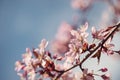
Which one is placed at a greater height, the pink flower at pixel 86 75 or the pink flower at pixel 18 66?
the pink flower at pixel 18 66

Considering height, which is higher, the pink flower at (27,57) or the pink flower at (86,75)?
the pink flower at (27,57)

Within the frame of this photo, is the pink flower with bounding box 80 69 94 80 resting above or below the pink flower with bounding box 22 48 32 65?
below

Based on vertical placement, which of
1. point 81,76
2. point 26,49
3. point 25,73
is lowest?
point 81,76

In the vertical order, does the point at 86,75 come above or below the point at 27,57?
below

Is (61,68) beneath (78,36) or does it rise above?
beneath

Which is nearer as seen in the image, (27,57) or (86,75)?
(86,75)

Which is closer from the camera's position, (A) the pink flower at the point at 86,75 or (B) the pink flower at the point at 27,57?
(A) the pink flower at the point at 86,75

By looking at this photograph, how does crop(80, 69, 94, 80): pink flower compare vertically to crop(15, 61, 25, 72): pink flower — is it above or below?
below

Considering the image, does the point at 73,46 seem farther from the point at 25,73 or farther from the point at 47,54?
the point at 25,73

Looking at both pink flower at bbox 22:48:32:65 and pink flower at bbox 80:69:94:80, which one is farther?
pink flower at bbox 22:48:32:65

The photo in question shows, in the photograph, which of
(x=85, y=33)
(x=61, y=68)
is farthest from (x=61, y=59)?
(x=85, y=33)

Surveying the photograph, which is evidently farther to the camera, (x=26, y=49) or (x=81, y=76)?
(x=26, y=49)
